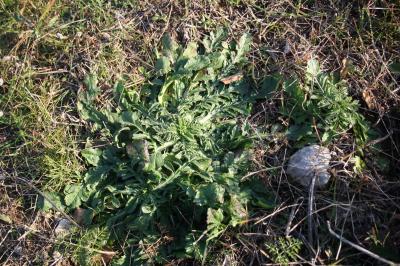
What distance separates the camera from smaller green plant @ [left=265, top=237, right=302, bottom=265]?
2.49 m

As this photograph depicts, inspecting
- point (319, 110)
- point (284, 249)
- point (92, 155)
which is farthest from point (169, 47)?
point (284, 249)

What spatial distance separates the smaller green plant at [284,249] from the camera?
8.18ft

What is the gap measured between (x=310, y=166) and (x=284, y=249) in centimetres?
46

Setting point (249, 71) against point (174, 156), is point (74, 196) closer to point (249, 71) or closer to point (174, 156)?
point (174, 156)

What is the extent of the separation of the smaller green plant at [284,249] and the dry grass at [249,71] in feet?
0.19

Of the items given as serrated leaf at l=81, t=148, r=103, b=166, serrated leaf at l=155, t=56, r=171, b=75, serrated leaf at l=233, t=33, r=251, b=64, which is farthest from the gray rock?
serrated leaf at l=81, t=148, r=103, b=166

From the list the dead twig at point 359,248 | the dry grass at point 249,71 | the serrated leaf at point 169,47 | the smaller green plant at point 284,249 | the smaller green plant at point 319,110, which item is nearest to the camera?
the dead twig at point 359,248

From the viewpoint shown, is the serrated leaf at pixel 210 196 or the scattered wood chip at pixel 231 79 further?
the scattered wood chip at pixel 231 79

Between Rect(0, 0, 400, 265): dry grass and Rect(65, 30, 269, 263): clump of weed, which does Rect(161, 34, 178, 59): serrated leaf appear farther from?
Rect(0, 0, 400, 265): dry grass

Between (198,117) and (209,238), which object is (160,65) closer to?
(198,117)

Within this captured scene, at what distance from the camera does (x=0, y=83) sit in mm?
3154

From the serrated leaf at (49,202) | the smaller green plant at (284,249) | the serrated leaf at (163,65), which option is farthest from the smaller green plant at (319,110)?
the serrated leaf at (49,202)

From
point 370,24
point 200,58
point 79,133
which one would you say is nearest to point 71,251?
point 79,133

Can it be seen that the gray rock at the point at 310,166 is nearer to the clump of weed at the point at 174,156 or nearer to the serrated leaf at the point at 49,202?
the clump of weed at the point at 174,156
